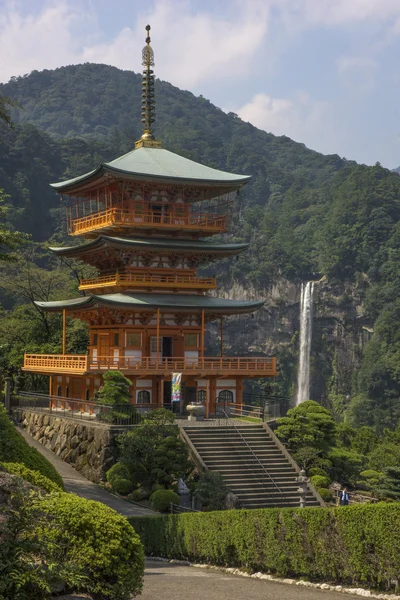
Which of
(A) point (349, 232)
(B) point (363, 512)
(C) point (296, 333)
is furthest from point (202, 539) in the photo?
(A) point (349, 232)

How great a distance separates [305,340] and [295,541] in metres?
88.4

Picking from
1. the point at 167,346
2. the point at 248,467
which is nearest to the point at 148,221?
the point at 167,346

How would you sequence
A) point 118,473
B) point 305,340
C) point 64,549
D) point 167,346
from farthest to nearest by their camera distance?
1. point 305,340
2. point 167,346
3. point 118,473
4. point 64,549

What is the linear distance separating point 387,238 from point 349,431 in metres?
69.8

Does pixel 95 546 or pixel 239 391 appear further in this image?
pixel 239 391

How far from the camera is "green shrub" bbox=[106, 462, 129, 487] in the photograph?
33.0 metres

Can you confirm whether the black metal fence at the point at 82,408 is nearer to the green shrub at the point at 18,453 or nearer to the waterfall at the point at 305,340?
the green shrub at the point at 18,453

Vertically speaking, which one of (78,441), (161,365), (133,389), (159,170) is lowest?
(78,441)

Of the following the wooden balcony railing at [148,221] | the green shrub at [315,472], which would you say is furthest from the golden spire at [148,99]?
the green shrub at [315,472]

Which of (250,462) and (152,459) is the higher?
(152,459)

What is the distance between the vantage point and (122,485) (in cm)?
3253

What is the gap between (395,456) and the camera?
143 ft

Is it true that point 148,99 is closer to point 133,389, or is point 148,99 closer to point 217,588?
point 133,389

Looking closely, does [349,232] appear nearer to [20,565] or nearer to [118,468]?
[118,468]
